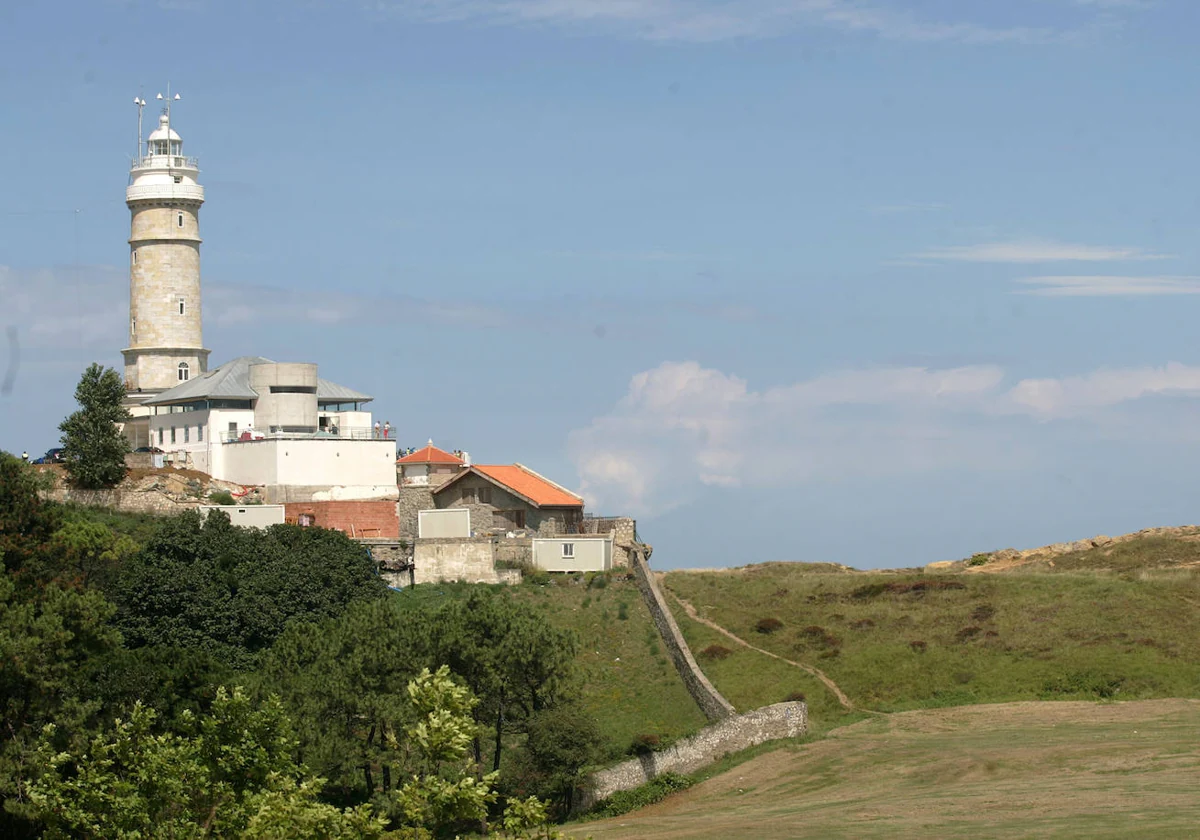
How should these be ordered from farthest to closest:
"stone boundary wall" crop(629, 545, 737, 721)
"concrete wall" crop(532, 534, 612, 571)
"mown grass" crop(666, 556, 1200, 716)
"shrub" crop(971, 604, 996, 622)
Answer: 1. "concrete wall" crop(532, 534, 612, 571)
2. "shrub" crop(971, 604, 996, 622)
3. "mown grass" crop(666, 556, 1200, 716)
4. "stone boundary wall" crop(629, 545, 737, 721)

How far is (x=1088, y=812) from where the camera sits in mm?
32938

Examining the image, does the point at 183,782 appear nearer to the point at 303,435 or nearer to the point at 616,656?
the point at 616,656

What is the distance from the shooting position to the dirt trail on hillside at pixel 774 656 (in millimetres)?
50188

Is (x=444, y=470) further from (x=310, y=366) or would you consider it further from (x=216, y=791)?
(x=216, y=791)

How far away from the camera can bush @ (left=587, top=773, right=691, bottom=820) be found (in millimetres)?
43250

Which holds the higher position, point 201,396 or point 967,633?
point 201,396

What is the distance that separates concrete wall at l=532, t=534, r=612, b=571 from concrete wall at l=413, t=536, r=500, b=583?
2.74m

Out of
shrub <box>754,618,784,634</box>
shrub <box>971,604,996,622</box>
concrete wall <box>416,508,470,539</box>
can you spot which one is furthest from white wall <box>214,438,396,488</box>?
shrub <box>971,604,996,622</box>

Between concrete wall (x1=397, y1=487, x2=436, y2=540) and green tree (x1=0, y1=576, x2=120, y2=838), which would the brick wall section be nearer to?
concrete wall (x1=397, y1=487, x2=436, y2=540)

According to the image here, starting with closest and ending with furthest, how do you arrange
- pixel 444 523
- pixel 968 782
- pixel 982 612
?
1. pixel 968 782
2. pixel 982 612
3. pixel 444 523

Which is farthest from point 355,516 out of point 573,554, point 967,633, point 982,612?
point 967,633

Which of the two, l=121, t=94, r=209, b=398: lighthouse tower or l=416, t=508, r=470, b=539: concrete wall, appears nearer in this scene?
l=416, t=508, r=470, b=539: concrete wall

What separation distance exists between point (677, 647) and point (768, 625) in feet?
16.8

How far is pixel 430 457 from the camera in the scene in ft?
265
